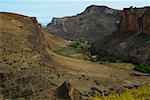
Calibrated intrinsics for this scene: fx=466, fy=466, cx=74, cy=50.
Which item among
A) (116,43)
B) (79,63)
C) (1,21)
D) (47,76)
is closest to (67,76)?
(47,76)

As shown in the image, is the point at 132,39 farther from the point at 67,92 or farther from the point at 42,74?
the point at 67,92

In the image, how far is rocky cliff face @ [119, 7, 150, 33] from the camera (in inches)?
3521

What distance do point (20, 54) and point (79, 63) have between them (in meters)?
10.3

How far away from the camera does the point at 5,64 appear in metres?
50.6

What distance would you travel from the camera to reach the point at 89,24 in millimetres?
149500

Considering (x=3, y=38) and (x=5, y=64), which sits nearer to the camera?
(x=5, y=64)

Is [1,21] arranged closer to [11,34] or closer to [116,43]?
[11,34]

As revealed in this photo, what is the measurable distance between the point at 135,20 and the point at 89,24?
185ft

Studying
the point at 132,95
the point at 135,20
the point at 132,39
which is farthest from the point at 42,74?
the point at 135,20

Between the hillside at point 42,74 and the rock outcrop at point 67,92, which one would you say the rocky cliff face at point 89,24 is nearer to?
the hillside at point 42,74

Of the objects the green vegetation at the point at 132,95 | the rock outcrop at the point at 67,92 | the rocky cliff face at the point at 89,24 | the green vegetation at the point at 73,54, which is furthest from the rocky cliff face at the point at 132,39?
the rock outcrop at the point at 67,92

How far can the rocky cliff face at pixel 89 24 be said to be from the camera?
5561 inches

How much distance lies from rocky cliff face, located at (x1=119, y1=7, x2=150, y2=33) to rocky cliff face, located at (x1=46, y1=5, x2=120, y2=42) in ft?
117

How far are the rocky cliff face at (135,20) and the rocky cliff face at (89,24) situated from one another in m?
35.7
